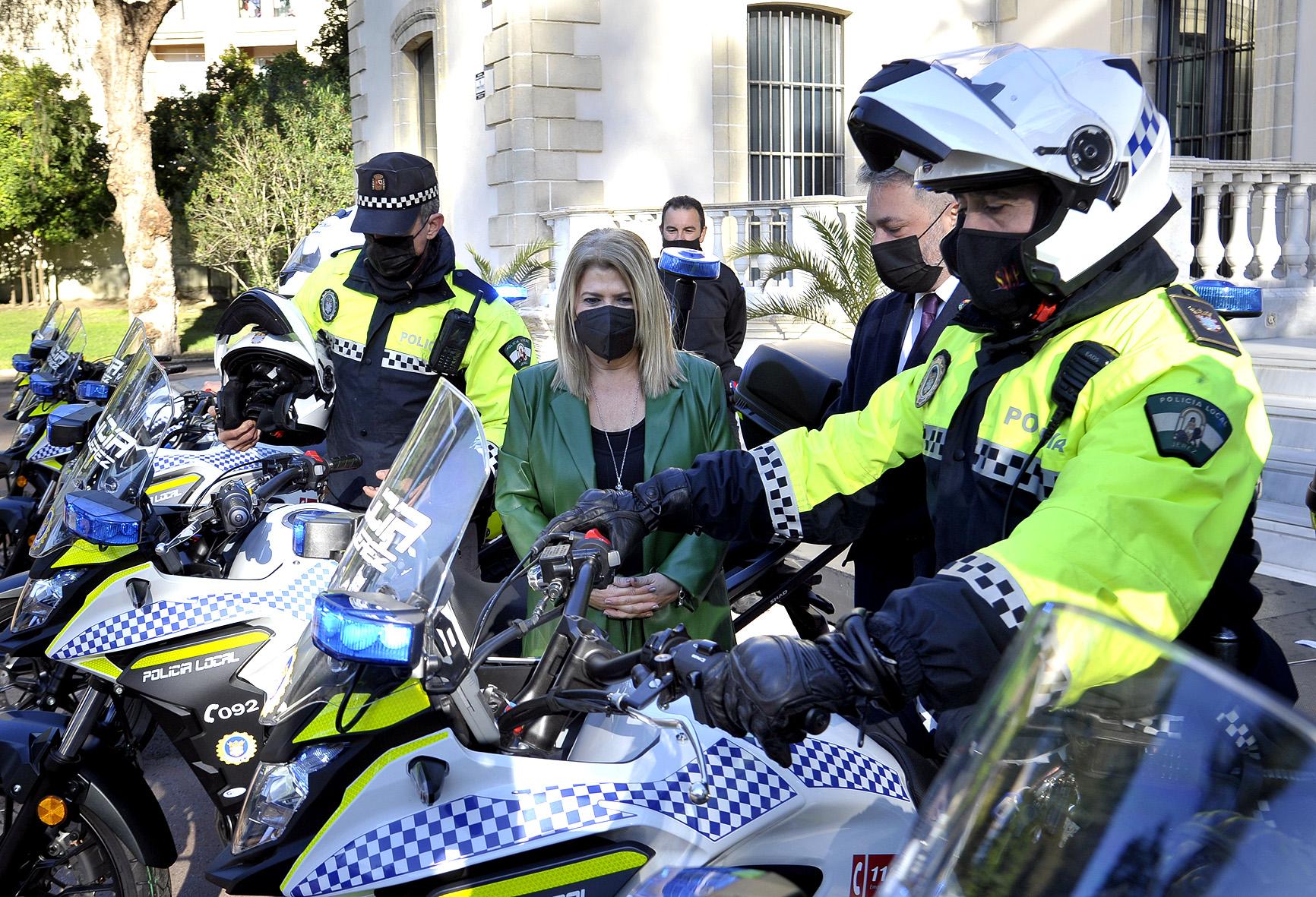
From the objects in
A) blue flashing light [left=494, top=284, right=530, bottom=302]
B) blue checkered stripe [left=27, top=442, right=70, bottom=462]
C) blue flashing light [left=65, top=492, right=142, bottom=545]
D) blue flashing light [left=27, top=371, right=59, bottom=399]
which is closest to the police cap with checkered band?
blue flashing light [left=65, top=492, right=142, bottom=545]

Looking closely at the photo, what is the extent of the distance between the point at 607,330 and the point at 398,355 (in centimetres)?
108

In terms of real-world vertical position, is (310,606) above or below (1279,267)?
below

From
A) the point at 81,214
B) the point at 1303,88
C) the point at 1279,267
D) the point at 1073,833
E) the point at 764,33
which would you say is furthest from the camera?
the point at 81,214

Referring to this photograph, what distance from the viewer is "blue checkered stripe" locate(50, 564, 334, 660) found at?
285 centimetres

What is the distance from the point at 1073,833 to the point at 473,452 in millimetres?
1139

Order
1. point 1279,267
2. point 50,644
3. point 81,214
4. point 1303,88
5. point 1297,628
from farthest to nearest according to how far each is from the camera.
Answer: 1. point 81,214
2. point 1303,88
3. point 1279,267
4. point 1297,628
5. point 50,644

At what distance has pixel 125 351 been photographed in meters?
5.17

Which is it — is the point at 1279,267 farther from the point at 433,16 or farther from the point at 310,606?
the point at 433,16

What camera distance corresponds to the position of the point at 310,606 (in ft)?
9.68

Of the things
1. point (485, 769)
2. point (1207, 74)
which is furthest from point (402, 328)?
point (1207, 74)

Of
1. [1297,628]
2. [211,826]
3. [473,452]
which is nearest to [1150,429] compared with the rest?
[473,452]

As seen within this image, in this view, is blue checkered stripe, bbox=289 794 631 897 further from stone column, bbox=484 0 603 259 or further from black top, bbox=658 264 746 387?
stone column, bbox=484 0 603 259

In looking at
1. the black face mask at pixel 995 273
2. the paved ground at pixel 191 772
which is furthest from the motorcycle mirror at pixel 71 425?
the black face mask at pixel 995 273

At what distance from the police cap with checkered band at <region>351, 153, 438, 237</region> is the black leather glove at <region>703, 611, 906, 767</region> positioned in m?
2.71
